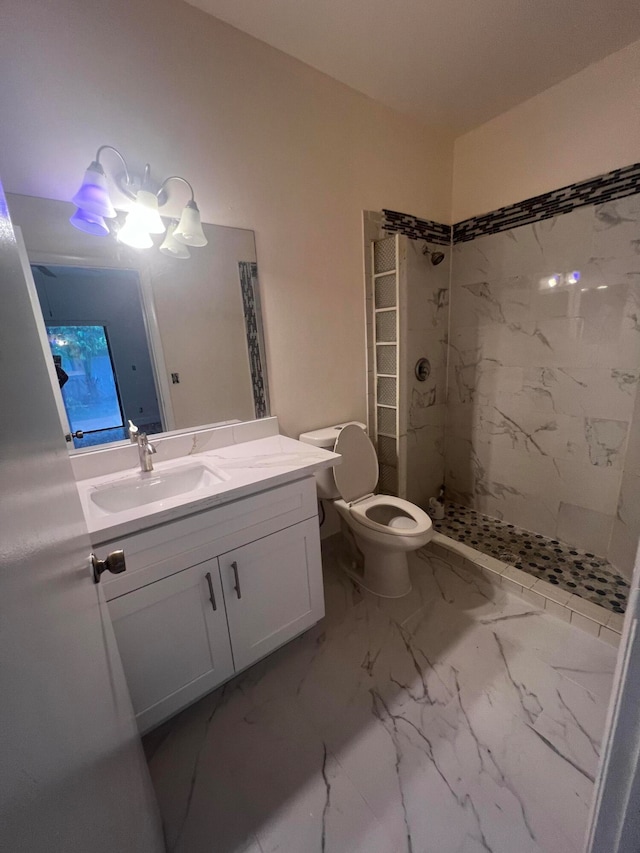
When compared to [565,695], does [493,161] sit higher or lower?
higher

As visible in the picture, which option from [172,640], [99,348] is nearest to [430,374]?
[99,348]

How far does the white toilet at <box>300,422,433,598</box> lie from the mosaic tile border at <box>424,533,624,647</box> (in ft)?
1.17

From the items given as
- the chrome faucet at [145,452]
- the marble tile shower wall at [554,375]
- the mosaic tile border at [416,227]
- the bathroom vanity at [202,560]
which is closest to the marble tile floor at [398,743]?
the bathroom vanity at [202,560]

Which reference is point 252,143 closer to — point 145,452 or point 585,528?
point 145,452

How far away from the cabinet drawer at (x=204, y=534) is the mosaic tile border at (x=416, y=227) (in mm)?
1632

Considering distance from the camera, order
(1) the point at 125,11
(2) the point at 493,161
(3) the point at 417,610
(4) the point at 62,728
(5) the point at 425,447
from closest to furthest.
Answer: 1. (4) the point at 62,728
2. (1) the point at 125,11
3. (3) the point at 417,610
4. (2) the point at 493,161
5. (5) the point at 425,447

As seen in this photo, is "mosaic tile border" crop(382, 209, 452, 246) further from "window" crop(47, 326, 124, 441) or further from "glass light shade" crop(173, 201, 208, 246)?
"window" crop(47, 326, 124, 441)

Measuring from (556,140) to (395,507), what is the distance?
213 cm

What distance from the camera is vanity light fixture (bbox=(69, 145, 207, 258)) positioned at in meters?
1.14

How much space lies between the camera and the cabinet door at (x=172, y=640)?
1.05 m

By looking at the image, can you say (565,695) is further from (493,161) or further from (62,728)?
(493,161)

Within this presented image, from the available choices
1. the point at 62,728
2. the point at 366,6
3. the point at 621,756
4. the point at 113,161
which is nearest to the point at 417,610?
the point at 621,756

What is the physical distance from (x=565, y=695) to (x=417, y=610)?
0.61 meters

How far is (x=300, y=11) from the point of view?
4.39 feet
